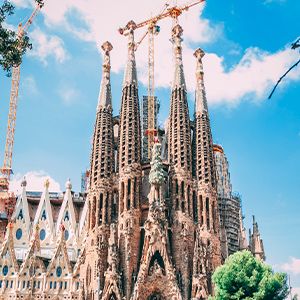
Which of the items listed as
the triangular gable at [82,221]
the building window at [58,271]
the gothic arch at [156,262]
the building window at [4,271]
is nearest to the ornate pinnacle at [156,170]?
the gothic arch at [156,262]

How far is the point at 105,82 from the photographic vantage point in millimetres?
54031

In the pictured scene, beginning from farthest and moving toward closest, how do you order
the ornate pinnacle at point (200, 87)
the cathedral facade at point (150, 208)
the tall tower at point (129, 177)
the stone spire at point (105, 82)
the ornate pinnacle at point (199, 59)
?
the ornate pinnacle at point (199, 59), the ornate pinnacle at point (200, 87), the stone spire at point (105, 82), the tall tower at point (129, 177), the cathedral facade at point (150, 208)

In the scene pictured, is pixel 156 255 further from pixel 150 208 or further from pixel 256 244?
pixel 256 244

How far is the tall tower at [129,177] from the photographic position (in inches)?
1802

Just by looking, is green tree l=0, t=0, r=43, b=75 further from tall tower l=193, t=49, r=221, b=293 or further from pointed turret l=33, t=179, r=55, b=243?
pointed turret l=33, t=179, r=55, b=243

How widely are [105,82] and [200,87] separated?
9.49 meters

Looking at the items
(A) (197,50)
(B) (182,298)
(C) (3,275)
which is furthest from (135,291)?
(A) (197,50)

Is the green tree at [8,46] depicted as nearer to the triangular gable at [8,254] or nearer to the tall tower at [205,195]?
the tall tower at [205,195]

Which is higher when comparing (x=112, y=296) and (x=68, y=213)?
(x=68, y=213)

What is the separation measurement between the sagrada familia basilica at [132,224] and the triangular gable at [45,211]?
11 cm

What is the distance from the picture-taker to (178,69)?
5447 centimetres

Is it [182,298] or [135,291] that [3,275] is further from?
[182,298]

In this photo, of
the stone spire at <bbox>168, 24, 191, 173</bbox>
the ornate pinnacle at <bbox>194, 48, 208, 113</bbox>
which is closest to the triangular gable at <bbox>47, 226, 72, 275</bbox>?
the stone spire at <bbox>168, 24, 191, 173</bbox>

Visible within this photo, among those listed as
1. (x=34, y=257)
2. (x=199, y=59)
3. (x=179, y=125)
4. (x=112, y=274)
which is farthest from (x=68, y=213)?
(x=199, y=59)
